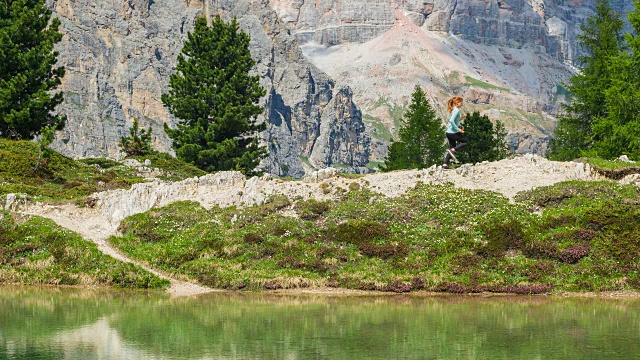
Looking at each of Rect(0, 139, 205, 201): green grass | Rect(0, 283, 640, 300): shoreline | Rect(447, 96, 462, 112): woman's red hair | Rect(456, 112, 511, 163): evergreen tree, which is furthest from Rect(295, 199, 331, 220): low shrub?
Rect(456, 112, 511, 163): evergreen tree

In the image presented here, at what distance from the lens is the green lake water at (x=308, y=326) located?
56.6ft

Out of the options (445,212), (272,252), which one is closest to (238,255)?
(272,252)

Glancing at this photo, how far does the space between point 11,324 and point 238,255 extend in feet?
36.5

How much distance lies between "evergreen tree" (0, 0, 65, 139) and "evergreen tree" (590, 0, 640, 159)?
39957 millimetres

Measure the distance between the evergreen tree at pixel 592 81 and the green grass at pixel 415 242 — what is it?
28242mm

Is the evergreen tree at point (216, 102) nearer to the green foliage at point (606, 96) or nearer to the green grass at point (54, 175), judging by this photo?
the green grass at point (54, 175)

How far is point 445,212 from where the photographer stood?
107 feet

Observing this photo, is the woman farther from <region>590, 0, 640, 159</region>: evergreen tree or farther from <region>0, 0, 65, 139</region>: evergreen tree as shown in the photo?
<region>0, 0, 65, 139</region>: evergreen tree

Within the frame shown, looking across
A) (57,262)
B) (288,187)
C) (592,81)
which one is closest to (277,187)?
(288,187)

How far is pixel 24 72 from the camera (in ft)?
183

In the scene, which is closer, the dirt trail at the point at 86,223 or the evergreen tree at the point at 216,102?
the dirt trail at the point at 86,223

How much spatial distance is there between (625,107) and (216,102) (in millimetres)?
34657

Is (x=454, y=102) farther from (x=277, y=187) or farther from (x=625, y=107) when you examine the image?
(x=625, y=107)

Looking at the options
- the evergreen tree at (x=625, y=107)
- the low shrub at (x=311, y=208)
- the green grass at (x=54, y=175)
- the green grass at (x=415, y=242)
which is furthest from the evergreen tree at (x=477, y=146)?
the low shrub at (x=311, y=208)
